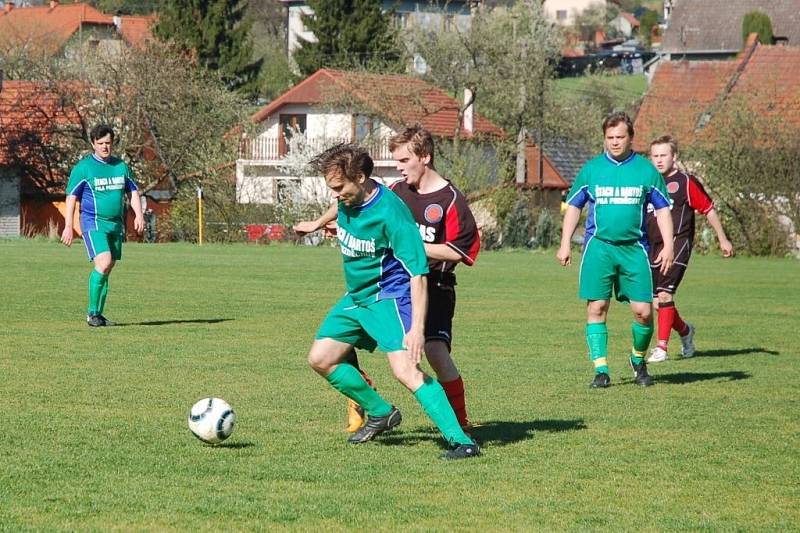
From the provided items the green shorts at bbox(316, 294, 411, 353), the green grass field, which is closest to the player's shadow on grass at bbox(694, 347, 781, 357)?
the green grass field

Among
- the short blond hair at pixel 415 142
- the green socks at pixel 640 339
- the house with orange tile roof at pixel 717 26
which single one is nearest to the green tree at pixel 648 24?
the house with orange tile roof at pixel 717 26

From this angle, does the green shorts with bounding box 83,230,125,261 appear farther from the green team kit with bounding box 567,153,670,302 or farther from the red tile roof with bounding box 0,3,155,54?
the red tile roof with bounding box 0,3,155,54

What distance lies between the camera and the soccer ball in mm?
6941

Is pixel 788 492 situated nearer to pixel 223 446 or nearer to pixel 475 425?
pixel 475 425

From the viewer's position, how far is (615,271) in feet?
33.4

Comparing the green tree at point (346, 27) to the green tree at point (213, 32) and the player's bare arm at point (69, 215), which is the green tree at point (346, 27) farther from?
the player's bare arm at point (69, 215)

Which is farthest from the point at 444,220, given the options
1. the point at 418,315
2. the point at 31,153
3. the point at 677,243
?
the point at 31,153

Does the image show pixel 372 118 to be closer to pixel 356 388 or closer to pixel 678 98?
pixel 678 98

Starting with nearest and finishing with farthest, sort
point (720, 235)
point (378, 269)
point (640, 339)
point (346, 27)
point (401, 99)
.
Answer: point (378, 269) < point (640, 339) < point (720, 235) < point (401, 99) < point (346, 27)

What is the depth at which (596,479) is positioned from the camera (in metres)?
6.43

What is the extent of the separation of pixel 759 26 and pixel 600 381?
8042 centimetres

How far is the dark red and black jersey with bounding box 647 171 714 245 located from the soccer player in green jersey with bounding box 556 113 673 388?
2.10 metres

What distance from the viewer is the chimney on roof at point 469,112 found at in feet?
144

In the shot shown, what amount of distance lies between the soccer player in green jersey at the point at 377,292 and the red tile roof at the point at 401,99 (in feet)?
118
